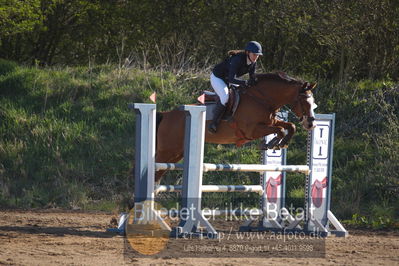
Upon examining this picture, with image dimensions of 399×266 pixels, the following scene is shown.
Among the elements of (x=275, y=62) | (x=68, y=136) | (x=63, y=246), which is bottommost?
(x=63, y=246)

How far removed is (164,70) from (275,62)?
2646 mm

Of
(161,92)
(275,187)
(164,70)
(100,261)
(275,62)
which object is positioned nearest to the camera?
(100,261)

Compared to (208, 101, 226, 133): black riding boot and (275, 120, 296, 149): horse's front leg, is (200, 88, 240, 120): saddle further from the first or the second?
(275, 120, 296, 149): horse's front leg

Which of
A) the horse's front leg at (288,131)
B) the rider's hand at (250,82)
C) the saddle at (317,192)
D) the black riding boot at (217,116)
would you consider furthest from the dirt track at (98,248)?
the rider's hand at (250,82)

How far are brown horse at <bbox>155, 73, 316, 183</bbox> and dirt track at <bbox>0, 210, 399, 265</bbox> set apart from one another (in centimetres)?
124

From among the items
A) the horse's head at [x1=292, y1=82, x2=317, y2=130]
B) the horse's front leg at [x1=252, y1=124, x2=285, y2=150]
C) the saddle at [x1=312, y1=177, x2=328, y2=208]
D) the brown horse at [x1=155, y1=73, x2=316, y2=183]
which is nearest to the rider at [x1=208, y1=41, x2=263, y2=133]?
the brown horse at [x1=155, y1=73, x2=316, y2=183]

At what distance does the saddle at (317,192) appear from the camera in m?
7.01

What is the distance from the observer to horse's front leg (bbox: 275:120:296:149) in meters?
7.32

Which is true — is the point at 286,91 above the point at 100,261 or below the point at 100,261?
above

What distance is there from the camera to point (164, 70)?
13531 millimetres

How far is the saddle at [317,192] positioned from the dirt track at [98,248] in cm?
43

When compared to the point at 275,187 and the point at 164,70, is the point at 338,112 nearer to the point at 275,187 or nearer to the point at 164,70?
the point at 164,70

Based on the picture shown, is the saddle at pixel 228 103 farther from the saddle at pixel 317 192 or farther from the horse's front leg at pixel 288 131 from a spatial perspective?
the saddle at pixel 317 192

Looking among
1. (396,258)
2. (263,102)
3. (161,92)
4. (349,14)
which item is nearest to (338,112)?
(349,14)
